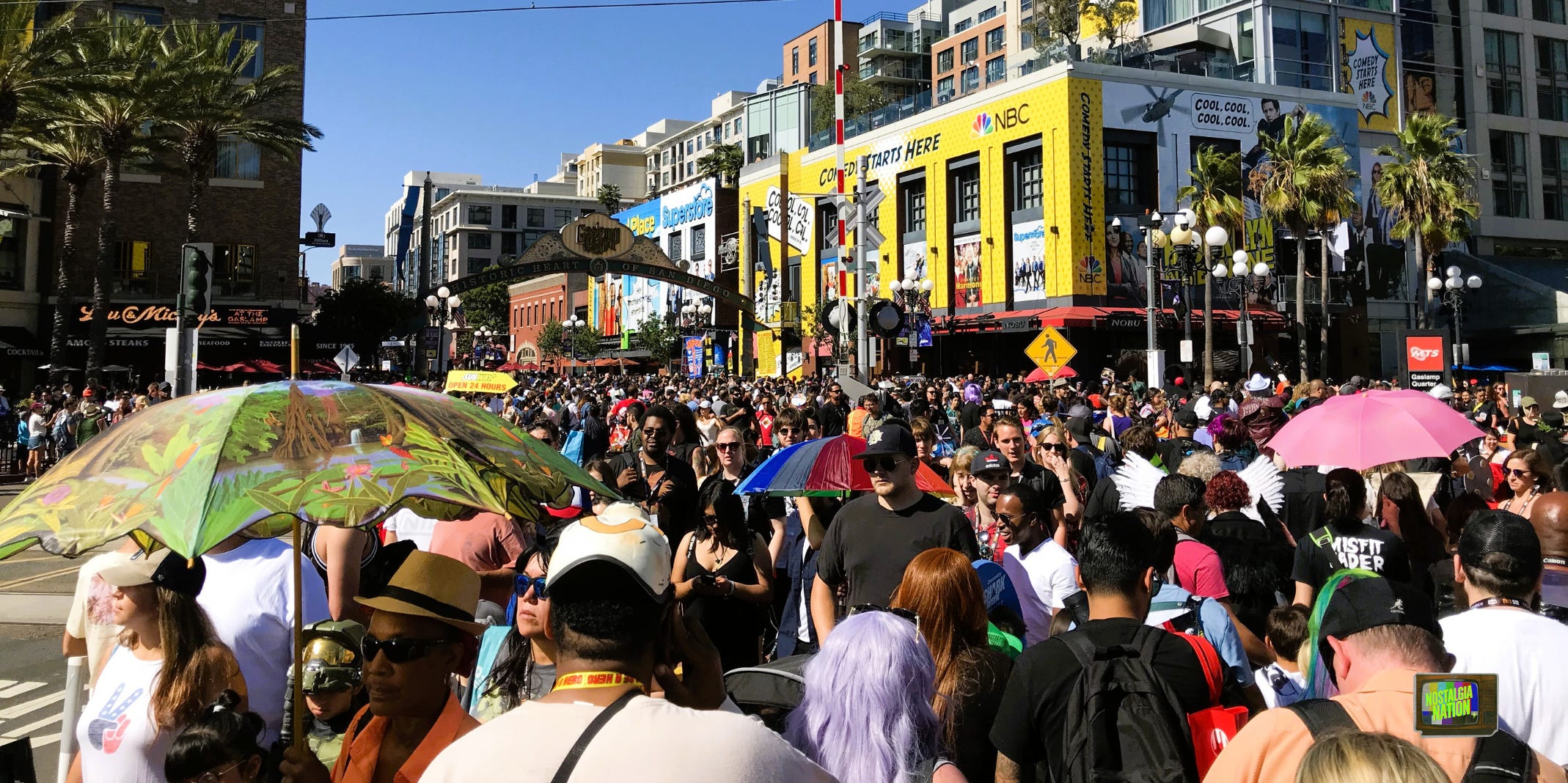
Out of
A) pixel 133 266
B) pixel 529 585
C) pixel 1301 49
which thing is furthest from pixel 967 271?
pixel 529 585

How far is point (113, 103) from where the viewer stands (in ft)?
96.0

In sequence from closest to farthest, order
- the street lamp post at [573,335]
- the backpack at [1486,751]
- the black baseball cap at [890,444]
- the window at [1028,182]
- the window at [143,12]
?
the backpack at [1486,751] < the black baseball cap at [890,444] < the window at [1028,182] < the window at [143,12] < the street lamp post at [573,335]

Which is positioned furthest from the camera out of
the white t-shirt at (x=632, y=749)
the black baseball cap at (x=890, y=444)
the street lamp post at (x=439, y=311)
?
the street lamp post at (x=439, y=311)

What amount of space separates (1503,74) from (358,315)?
53.2m

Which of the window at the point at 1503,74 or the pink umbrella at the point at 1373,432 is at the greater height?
the window at the point at 1503,74

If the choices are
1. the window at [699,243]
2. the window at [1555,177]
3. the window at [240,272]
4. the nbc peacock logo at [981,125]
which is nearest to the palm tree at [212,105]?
the window at [240,272]

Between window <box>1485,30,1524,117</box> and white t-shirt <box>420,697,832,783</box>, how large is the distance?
188ft

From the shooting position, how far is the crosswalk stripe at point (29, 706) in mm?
6871

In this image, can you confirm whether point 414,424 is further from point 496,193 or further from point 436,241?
point 436,241

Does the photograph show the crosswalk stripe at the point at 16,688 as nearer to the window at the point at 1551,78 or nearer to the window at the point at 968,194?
the window at the point at 968,194

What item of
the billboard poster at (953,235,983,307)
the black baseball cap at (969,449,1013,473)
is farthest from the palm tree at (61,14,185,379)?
the black baseball cap at (969,449,1013,473)

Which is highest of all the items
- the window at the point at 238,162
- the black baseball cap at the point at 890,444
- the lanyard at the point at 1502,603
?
the window at the point at 238,162

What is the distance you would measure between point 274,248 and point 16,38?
57.7 ft

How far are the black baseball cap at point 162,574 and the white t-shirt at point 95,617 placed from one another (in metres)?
0.34
